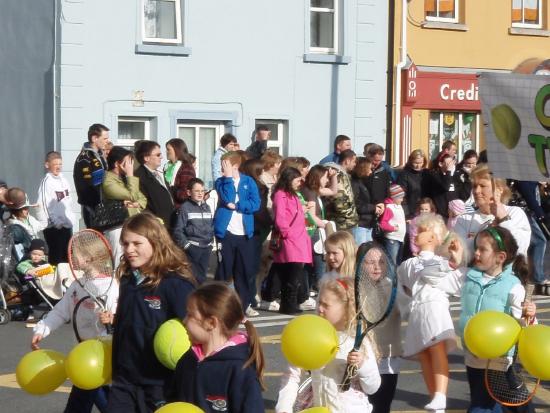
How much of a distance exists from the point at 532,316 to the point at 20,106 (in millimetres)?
15941

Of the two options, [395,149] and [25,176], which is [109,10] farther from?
[395,149]

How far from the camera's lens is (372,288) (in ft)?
Answer: 20.9

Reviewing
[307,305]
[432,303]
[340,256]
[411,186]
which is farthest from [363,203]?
[340,256]

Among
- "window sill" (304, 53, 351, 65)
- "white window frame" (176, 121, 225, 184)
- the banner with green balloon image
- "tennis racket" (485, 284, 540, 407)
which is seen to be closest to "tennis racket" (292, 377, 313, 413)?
"tennis racket" (485, 284, 540, 407)

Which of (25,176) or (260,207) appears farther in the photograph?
(25,176)

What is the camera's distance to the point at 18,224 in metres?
14.3

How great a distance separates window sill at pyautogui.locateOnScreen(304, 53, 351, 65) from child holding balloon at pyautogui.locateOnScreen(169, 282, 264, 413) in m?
18.1

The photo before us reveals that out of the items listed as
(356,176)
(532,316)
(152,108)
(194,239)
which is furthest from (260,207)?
(152,108)

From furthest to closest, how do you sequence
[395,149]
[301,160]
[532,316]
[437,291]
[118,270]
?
[395,149] → [301,160] → [437,291] → [532,316] → [118,270]

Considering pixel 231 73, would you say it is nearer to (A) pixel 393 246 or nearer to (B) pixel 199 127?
(B) pixel 199 127

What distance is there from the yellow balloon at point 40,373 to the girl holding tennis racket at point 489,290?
8.19ft

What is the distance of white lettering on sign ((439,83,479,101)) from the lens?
25484 mm

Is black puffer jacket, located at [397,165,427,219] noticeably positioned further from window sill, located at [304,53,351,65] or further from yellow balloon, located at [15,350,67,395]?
yellow balloon, located at [15,350,67,395]

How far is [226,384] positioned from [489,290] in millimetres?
2879
